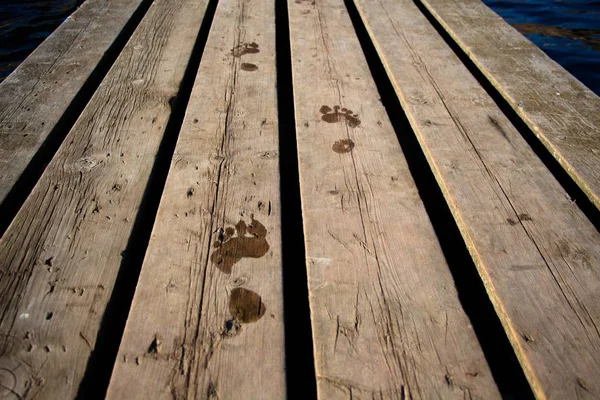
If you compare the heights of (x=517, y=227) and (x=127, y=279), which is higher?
(x=517, y=227)

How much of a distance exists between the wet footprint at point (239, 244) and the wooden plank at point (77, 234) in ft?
0.72

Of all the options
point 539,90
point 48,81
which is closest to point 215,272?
point 48,81

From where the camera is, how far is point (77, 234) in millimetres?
1173

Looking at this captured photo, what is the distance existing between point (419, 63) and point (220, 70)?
81 cm

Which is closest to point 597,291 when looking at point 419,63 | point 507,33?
point 419,63

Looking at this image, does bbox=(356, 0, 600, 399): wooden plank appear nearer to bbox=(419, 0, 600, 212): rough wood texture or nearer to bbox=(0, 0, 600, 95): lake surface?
bbox=(419, 0, 600, 212): rough wood texture

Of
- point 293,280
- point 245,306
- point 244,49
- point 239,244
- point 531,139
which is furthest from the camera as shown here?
point 244,49

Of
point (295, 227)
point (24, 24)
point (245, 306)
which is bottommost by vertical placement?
point (24, 24)

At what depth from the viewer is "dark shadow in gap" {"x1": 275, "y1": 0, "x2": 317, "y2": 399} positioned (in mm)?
1063

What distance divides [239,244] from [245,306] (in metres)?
0.18

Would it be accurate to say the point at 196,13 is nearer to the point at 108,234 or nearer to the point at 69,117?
the point at 69,117

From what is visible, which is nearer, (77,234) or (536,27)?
(77,234)

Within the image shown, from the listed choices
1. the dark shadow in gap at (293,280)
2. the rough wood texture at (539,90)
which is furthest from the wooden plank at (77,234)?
the rough wood texture at (539,90)

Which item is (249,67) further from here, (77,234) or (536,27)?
(536,27)
